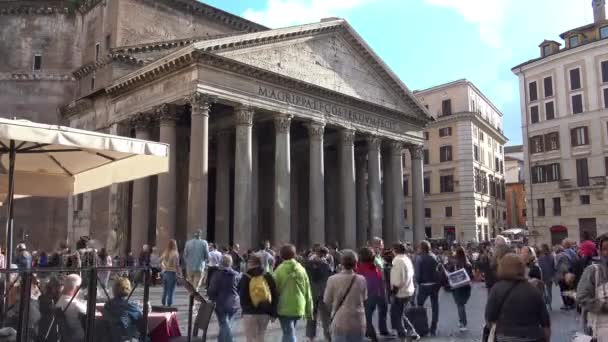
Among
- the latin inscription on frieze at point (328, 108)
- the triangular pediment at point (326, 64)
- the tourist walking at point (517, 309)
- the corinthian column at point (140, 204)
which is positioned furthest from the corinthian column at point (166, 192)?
the tourist walking at point (517, 309)

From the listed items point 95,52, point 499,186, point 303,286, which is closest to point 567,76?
point 499,186

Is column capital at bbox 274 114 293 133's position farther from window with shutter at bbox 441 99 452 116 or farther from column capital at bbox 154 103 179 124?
window with shutter at bbox 441 99 452 116

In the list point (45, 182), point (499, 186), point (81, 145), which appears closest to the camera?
point (81, 145)

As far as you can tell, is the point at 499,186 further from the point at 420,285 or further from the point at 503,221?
the point at 420,285

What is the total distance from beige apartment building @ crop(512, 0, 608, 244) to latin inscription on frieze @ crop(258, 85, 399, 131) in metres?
14.4

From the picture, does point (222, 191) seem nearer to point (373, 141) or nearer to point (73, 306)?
point (373, 141)

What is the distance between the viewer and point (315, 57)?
23828mm

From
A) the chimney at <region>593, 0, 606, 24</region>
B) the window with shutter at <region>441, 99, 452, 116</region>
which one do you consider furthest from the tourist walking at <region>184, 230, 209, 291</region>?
the chimney at <region>593, 0, 606, 24</region>

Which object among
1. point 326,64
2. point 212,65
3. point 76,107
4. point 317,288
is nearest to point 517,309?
point 317,288

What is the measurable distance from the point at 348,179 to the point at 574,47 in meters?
20.4

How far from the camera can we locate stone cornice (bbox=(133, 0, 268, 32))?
26.1 m

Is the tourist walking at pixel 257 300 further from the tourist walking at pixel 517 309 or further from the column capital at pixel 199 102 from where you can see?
the column capital at pixel 199 102

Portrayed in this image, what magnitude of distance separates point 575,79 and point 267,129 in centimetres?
2127

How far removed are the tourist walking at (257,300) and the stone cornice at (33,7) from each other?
25949 mm
